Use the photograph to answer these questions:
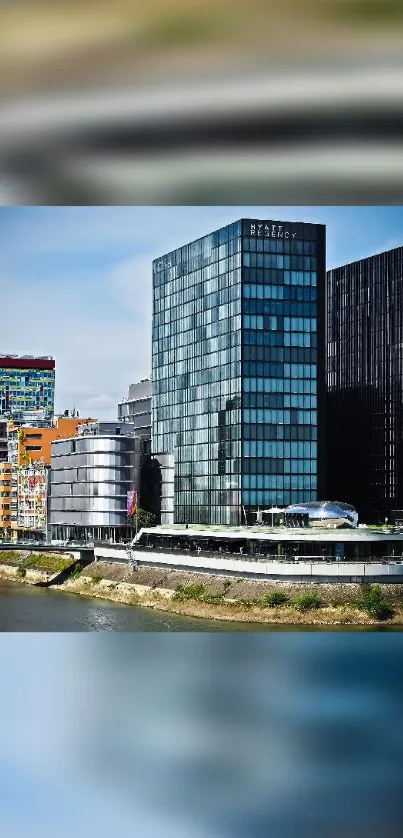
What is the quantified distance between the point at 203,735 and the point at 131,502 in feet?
75.2

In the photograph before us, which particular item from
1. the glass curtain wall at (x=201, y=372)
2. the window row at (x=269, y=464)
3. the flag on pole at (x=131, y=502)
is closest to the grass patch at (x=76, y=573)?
the flag on pole at (x=131, y=502)

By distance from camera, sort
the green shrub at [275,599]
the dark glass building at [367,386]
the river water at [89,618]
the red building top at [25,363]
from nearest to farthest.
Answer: the river water at [89,618]
the green shrub at [275,599]
the dark glass building at [367,386]
the red building top at [25,363]

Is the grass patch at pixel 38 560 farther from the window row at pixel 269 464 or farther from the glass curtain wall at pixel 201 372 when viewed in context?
the window row at pixel 269 464

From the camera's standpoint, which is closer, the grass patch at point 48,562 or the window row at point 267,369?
the window row at point 267,369

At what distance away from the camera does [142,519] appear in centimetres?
2431

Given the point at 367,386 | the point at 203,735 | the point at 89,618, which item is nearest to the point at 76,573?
A: the point at 89,618

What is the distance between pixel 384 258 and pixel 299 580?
598 inches

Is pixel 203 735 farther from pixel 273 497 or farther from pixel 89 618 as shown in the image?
pixel 273 497

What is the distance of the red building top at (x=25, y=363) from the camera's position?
189ft

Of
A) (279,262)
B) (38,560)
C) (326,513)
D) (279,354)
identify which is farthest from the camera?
(38,560)

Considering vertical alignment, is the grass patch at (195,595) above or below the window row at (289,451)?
below

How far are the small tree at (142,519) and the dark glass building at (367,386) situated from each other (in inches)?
218

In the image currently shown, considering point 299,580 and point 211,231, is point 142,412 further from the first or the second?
point 299,580
